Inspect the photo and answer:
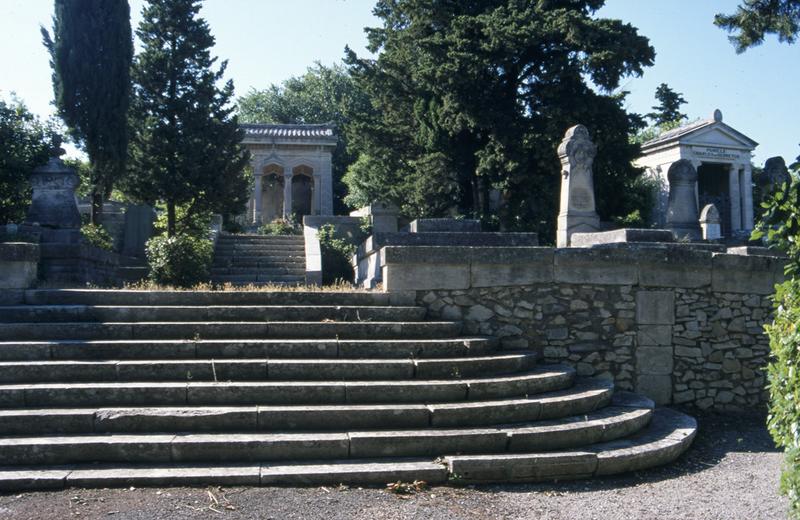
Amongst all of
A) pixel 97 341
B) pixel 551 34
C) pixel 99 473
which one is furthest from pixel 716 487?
pixel 551 34

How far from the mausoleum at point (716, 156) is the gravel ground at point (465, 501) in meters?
25.3

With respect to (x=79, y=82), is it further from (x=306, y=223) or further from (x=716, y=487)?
(x=716, y=487)

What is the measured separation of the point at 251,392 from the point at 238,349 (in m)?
0.76

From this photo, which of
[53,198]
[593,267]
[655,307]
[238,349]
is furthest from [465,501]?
[53,198]

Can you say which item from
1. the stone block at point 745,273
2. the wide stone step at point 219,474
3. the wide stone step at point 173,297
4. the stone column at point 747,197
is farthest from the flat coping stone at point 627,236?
the stone column at point 747,197

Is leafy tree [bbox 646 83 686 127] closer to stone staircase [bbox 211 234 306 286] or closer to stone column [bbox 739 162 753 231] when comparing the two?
stone column [bbox 739 162 753 231]

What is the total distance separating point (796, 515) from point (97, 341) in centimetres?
607

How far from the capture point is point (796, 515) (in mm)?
3486

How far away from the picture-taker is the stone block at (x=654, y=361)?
8.42m

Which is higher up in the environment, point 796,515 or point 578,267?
point 578,267

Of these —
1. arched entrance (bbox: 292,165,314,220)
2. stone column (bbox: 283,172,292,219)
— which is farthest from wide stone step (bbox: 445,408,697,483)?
arched entrance (bbox: 292,165,314,220)

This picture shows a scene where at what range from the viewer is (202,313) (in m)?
7.38

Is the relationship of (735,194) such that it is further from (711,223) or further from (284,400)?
(284,400)

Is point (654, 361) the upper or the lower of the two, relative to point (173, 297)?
lower
